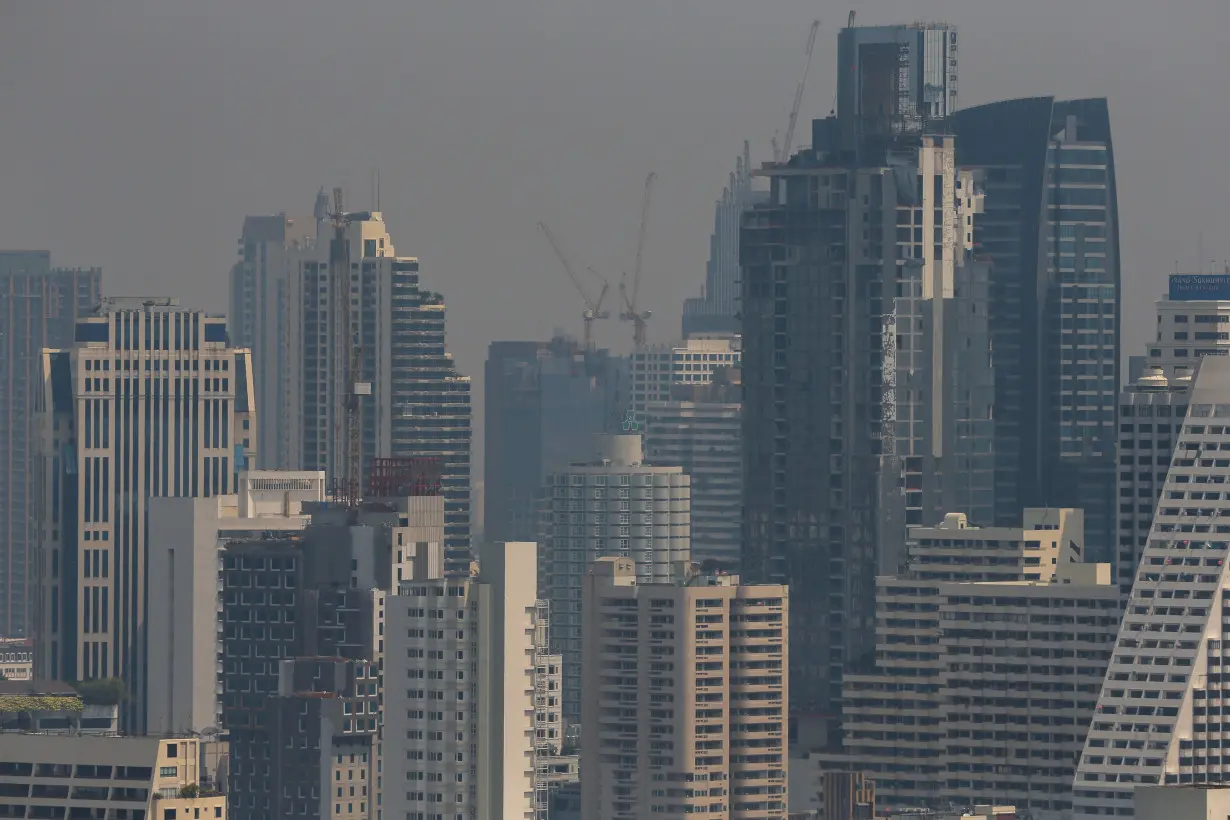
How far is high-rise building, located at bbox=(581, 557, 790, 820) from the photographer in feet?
400

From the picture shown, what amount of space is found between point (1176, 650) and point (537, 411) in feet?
216

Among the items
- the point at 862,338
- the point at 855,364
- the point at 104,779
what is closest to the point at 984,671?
the point at 855,364

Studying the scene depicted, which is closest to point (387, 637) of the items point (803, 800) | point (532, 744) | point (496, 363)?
point (532, 744)

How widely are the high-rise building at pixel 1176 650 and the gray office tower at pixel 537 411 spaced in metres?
50.4

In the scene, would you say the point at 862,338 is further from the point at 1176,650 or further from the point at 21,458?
the point at 21,458

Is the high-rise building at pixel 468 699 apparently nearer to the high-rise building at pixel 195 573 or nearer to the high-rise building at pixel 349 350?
the high-rise building at pixel 195 573

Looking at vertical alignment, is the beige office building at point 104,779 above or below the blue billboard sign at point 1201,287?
below

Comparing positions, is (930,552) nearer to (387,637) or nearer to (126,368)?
(387,637)

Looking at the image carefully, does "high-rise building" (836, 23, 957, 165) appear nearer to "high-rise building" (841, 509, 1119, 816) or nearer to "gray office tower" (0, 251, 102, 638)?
"high-rise building" (841, 509, 1119, 816)

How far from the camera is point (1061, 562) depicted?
13538 centimetres

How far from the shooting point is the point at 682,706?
4823 inches

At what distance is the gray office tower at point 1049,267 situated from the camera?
529 ft

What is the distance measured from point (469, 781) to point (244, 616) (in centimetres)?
3312

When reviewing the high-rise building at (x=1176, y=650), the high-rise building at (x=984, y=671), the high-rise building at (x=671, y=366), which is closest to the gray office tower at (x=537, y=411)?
the high-rise building at (x=671, y=366)
